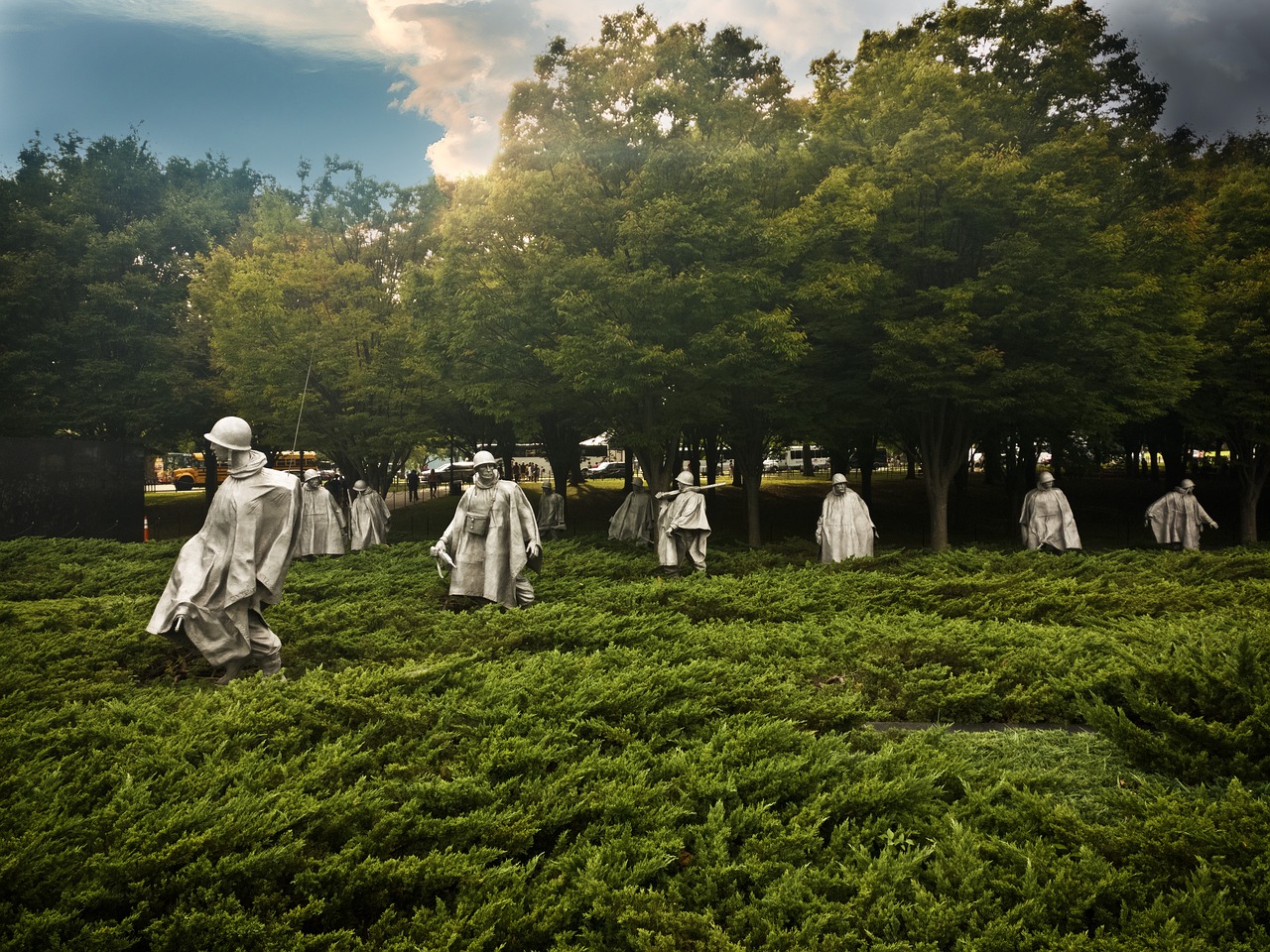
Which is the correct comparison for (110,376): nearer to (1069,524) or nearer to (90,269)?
(90,269)

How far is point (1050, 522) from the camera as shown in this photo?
14.9 metres

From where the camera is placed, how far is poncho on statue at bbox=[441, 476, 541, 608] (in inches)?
353

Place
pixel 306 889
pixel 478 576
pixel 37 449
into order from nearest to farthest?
pixel 306 889, pixel 478 576, pixel 37 449

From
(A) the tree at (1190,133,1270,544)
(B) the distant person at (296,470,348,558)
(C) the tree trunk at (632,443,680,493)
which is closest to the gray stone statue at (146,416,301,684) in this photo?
(B) the distant person at (296,470,348,558)

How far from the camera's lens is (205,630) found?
5926 millimetres

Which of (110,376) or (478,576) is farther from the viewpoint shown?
(110,376)

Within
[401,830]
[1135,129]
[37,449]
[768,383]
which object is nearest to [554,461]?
[768,383]

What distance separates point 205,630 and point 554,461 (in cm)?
1914

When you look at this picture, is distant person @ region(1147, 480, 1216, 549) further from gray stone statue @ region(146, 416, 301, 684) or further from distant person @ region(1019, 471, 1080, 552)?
gray stone statue @ region(146, 416, 301, 684)

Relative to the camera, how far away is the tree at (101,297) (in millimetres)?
22594

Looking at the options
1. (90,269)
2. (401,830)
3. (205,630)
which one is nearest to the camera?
(401,830)

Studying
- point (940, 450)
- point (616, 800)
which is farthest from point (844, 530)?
point (616, 800)

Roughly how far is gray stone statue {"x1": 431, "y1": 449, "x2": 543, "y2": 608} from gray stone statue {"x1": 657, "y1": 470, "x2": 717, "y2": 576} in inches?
179

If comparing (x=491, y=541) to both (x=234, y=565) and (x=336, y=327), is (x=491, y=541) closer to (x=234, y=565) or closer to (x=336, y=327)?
(x=234, y=565)
